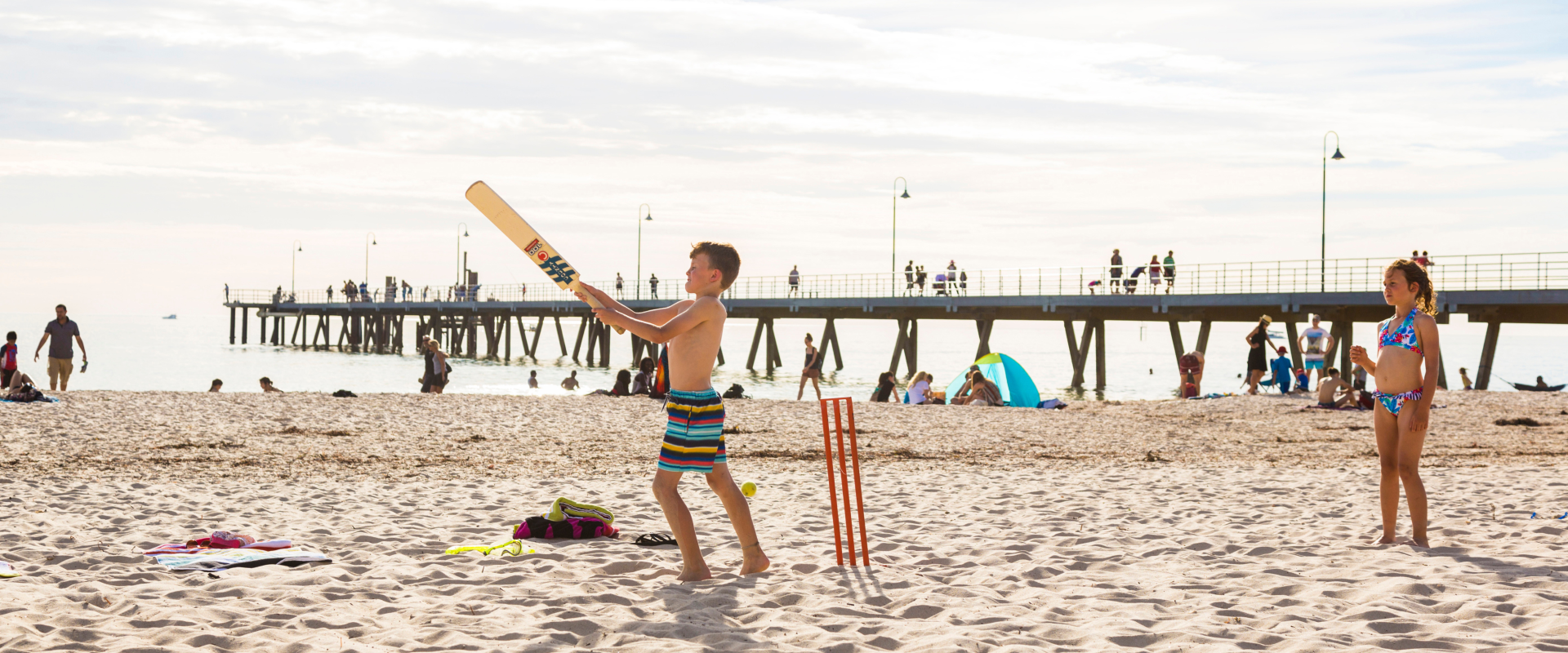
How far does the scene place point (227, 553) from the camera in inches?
188

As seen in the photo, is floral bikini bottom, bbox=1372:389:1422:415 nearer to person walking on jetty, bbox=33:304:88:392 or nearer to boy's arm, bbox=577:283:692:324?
boy's arm, bbox=577:283:692:324

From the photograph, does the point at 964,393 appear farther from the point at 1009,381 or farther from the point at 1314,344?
the point at 1314,344

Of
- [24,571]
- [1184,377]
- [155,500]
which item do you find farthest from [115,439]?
[1184,377]

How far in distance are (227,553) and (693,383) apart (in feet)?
7.35

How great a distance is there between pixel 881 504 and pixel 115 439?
7.30 meters

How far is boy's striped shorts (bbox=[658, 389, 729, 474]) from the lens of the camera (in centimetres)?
418

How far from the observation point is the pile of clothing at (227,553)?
15.0 feet

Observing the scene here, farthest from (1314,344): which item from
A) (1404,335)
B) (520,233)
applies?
(520,233)

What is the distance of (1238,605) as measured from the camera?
13.0 ft

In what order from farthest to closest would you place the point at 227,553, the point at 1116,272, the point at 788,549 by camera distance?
the point at 1116,272, the point at 788,549, the point at 227,553

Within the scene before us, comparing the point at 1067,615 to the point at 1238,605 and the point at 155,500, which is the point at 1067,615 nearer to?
the point at 1238,605

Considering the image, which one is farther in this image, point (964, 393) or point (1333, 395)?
point (964, 393)

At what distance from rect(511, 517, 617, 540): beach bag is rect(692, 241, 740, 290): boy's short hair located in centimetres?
178

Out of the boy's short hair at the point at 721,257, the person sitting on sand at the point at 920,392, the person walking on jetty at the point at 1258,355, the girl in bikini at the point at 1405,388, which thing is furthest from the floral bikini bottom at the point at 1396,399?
the person walking on jetty at the point at 1258,355
